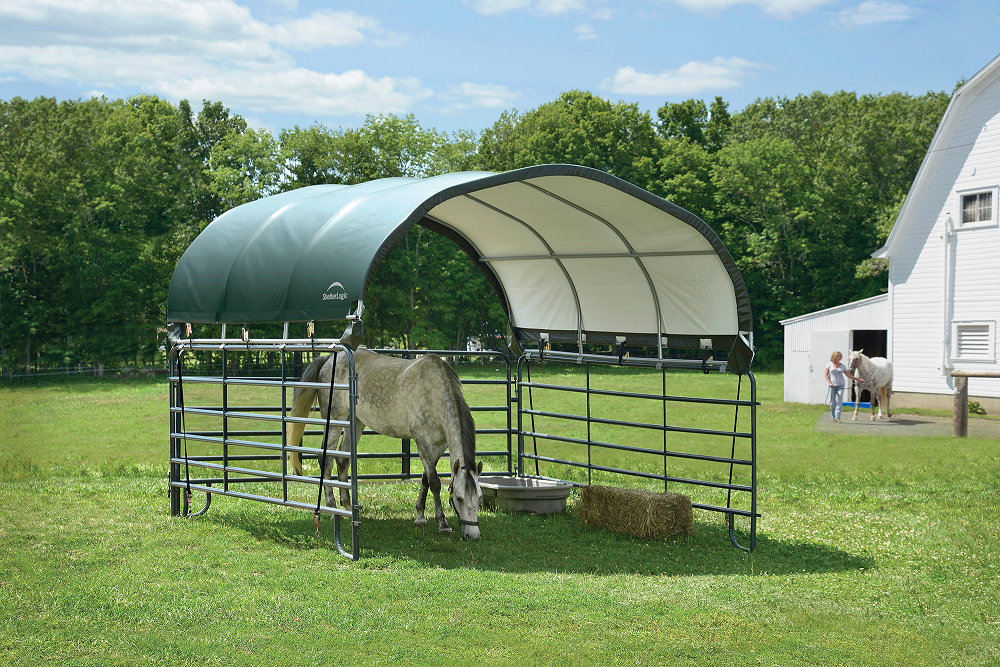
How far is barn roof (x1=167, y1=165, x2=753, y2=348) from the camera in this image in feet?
27.6

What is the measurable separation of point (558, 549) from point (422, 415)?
1.95 meters

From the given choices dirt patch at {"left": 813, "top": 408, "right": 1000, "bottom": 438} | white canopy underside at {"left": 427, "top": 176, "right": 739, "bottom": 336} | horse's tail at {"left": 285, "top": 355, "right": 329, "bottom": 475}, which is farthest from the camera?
dirt patch at {"left": 813, "top": 408, "right": 1000, "bottom": 438}

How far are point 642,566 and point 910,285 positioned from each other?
19948 mm

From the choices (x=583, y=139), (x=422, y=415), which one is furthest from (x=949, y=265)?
(x=583, y=139)

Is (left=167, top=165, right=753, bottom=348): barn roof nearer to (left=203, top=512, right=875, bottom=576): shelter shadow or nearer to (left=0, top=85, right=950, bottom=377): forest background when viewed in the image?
(left=203, top=512, right=875, bottom=576): shelter shadow

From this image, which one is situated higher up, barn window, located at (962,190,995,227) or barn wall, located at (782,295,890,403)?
barn window, located at (962,190,995,227)

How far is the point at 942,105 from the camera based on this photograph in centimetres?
4791

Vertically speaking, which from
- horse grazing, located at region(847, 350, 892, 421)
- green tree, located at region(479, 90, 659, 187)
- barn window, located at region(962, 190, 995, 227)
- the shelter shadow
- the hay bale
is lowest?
the shelter shadow

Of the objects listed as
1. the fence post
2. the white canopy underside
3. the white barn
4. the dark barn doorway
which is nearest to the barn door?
the white barn

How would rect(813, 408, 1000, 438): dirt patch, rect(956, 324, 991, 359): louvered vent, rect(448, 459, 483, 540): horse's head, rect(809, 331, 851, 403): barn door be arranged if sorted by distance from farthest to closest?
rect(809, 331, 851, 403): barn door < rect(956, 324, 991, 359): louvered vent < rect(813, 408, 1000, 438): dirt patch < rect(448, 459, 483, 540): horse's head

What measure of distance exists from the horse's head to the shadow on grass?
152 millimetres

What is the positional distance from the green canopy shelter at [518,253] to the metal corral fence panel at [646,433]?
0.74 metres

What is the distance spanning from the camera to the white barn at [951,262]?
22891 millimetres

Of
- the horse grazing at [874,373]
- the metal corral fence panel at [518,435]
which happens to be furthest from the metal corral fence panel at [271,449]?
the horse grazing at [874,373]
